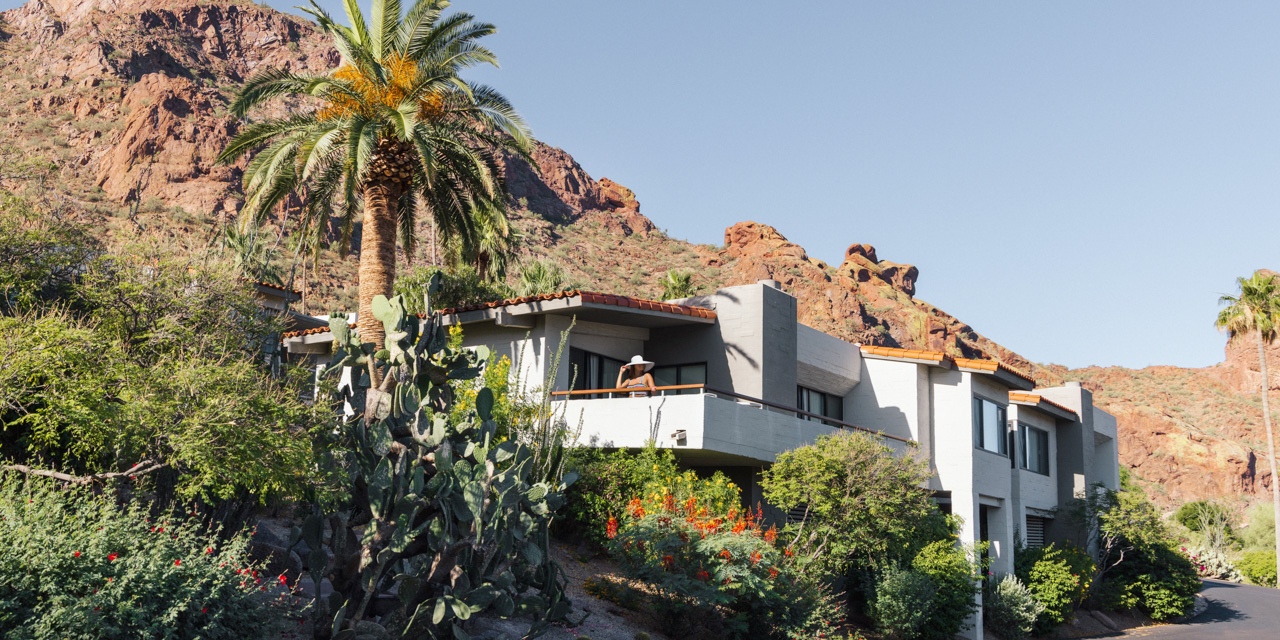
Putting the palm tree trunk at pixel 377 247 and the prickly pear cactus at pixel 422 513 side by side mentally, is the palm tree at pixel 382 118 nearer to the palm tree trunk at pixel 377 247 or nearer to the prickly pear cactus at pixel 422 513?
the palm tree trunk at pixel 377 247

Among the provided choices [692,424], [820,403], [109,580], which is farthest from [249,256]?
[820,403]

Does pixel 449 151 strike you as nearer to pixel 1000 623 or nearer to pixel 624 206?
pixel 1000 623

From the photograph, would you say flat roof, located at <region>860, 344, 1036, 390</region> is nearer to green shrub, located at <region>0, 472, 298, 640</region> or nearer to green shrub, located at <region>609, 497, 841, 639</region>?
green shrub, located at <region>609, 497, 841, 639</region>

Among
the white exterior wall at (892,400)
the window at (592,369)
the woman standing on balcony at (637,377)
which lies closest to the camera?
the woman standing on balcony at (637,377)

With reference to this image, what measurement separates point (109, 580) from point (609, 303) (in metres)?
12.8

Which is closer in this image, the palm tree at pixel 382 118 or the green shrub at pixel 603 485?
the green shrub at pixel 603 485

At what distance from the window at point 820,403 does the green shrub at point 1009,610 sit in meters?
5.70

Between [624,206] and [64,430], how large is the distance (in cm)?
10160

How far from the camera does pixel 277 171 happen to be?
744 inches

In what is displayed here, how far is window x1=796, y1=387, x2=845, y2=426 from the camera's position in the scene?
24.8 m

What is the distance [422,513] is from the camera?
1075cm

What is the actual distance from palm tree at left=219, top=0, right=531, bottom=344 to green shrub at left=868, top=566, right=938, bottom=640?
11292mm

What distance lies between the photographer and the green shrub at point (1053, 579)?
25.2m

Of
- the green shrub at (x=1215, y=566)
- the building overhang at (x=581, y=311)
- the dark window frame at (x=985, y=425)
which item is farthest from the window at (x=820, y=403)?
the green shrub at (x=1215, y=566)
